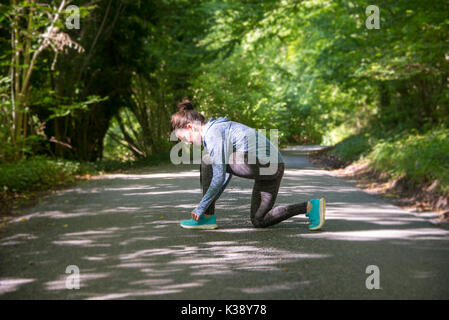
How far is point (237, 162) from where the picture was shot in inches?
216

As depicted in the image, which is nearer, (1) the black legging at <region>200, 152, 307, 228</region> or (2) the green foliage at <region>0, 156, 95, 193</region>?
(1) the black legging at <region>200, 152, 307, 228</region>

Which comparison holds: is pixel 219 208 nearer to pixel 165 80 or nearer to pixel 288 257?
pixel 288 257

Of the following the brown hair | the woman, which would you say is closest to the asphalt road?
the woman

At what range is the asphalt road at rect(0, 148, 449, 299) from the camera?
3639mm

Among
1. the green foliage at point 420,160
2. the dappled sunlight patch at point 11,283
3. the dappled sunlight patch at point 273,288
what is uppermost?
the green foliage at point 420,160


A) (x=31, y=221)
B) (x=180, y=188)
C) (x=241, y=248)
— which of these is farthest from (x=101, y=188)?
(x=241, y=248)

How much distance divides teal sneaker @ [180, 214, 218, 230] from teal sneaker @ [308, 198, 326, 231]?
3.72 feet

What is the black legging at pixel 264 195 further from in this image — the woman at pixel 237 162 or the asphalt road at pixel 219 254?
the asphalt road at pixel 219 254

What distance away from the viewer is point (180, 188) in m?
9.47

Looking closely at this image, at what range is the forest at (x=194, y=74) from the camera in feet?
32.5

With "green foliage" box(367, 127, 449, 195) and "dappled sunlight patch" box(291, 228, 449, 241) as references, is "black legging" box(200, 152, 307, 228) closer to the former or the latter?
"dappled sunlight patch" box(291, 228, 449, 241)

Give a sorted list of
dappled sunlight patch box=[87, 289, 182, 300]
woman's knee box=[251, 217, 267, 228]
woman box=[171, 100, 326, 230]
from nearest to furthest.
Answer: dappled sunlight patch box=[87, 289, 182, 300]
woman box=[171, 100, 326, 230]
woman's knee box=[251, 217, 267, 228]

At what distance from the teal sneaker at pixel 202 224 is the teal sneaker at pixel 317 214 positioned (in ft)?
3.72

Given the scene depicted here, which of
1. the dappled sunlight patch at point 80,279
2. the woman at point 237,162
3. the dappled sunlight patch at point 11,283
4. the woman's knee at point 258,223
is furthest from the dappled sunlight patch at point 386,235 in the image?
the dappled sunlight patch at point 11,283
